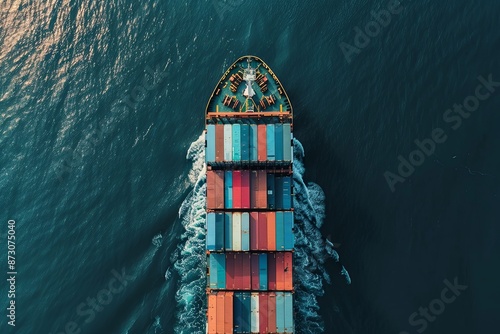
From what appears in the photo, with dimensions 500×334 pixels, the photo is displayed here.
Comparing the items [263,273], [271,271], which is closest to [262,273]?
[263,273]

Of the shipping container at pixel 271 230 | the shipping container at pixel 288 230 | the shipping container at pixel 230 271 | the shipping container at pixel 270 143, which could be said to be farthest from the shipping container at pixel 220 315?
the shipping container at pixel 270 143

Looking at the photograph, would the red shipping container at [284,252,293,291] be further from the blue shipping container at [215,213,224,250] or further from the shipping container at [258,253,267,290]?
the blue shipping container at [215,213,224,250]

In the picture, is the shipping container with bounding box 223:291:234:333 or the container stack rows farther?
the container stack rows

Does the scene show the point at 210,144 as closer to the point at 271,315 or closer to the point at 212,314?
the point at 212,314

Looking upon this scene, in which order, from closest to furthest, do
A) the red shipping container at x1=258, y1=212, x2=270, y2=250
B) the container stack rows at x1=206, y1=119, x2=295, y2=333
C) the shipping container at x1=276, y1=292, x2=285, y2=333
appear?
the shipping container at x1=276, y1=292, x2=285, y2=333, the container stack rows at x1=206, y1=119, x2=295, y2=333, the red shipping container at x1=258, y1=212, x2=270, y2=250

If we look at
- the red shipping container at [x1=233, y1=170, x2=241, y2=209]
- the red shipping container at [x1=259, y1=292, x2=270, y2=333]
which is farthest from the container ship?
the red shipping container at [x1=259, y1=292, x2=270, y2=333]

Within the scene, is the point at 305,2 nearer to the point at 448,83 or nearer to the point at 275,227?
the point at 448,83

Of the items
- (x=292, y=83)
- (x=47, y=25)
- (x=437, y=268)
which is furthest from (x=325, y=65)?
(x=47, y=25)
